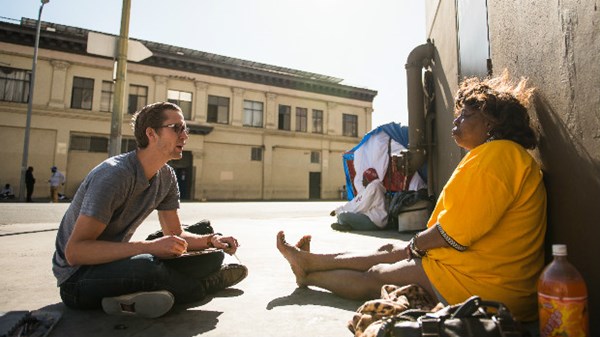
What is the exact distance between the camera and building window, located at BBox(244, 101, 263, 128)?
89.5 ft

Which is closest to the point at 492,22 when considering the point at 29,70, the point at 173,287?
the point at 173,287

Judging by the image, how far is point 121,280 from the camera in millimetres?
2143

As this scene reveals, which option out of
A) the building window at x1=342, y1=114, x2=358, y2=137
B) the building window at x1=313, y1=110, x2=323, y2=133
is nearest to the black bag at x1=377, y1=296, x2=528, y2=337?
the building window at x1=313, y1=110, x2=323, y2=133

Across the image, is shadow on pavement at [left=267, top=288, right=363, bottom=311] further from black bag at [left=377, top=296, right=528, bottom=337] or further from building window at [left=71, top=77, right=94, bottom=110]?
building window at [left=71, top=77, right=94, bottom=110]

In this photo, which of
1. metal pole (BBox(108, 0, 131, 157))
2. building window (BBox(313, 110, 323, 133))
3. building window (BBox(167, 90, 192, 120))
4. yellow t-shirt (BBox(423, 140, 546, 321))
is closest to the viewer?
yellow t-shirt (BBox(423, 140, 546, 321))

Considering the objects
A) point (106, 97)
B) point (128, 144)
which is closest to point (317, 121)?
point (128, 144)

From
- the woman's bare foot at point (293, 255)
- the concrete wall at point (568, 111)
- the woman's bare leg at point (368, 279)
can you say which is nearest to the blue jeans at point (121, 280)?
the woman's bare foot at point (293, 255)

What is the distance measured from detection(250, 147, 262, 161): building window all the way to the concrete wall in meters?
25.0

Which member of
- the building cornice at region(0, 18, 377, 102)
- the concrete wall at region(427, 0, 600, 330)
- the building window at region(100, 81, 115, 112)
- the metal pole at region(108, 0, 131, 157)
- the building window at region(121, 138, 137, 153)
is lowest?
the concrete wall at region(427, 0, 600, 330)

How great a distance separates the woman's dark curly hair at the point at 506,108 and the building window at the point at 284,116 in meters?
26.6

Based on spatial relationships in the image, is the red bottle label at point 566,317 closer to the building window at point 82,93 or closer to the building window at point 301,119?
the building window at point 82,93

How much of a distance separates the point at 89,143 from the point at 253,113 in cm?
1134

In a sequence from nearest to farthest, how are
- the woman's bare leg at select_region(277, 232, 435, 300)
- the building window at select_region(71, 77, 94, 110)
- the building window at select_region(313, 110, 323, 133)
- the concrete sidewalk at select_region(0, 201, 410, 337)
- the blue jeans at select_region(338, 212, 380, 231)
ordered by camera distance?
the concrete sidewalk at select_region(0, 201, 410, 337)
the woman's bare leg at select_region(277, 232, 435, 300)
the blue jeans at select_region(338, 212, 380, 231)
the building window at select_region(71, 77, 94, 110)
the building window at select_region(313, 110, 323, 133)

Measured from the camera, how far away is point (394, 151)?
9078 millimetres
